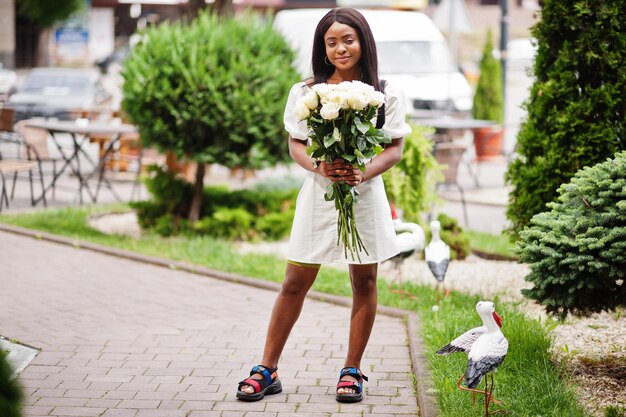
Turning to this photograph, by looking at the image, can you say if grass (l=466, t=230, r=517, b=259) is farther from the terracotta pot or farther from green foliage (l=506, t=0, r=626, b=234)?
the terracotta pot

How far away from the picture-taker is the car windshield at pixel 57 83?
23297 mm

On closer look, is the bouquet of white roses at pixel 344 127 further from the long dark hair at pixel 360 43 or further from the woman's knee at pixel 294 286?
the woman's knee at pixel 294 286

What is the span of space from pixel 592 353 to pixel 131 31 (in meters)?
49.5

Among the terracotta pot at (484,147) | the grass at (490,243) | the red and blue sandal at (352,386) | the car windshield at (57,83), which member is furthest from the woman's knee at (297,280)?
the car windshield at (57,83)

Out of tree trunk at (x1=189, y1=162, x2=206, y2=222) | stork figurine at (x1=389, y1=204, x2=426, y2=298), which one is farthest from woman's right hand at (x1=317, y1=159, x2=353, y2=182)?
tree trunk at (x1=189, y1=162, x2=206, y2=222)

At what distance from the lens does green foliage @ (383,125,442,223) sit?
343 inches

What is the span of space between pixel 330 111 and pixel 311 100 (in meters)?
0.15

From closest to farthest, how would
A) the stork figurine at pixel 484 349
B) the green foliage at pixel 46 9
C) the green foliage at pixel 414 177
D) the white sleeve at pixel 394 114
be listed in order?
1. the stork figurine at pixel 484 349
2. the white sleeve at pixel 394 114
3. the green foliage at pixel 414 177
4. the green foliage at pixel 46 9

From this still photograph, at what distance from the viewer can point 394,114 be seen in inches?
193

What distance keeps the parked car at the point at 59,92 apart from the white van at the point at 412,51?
6.11 metres

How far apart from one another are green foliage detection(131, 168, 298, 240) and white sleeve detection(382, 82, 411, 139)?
5.33 metres

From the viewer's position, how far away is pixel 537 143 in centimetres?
688

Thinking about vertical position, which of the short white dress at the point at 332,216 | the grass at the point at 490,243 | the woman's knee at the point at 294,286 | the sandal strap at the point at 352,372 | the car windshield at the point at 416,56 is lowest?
the grass at the point at 490,243

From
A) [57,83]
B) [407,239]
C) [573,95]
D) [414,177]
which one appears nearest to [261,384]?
[407,239]
